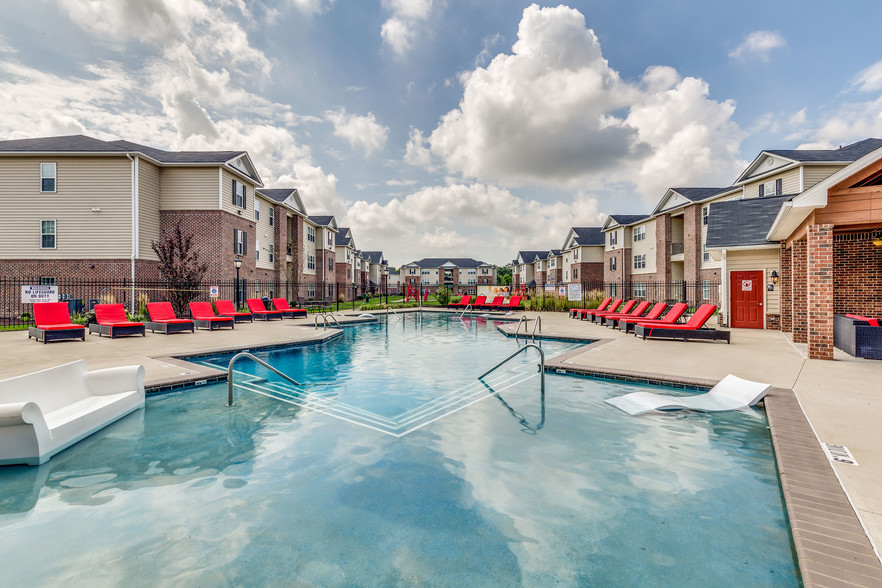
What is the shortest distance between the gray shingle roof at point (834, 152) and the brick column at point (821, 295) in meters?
16.5

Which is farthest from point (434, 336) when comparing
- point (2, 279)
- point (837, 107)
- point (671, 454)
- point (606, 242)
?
point (606, 242)

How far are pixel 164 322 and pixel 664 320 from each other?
688 inches

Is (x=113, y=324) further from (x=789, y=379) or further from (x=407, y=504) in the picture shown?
(x=789, y=379)

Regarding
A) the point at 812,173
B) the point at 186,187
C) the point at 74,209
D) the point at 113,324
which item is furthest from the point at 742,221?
the point at 74,209

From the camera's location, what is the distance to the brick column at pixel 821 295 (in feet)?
27.1

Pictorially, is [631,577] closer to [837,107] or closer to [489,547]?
[489,547]

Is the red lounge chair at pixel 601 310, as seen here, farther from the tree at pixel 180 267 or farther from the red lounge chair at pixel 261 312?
the tree at pixel 180 267

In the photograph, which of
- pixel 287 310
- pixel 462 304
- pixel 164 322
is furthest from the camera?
pixel 462 304

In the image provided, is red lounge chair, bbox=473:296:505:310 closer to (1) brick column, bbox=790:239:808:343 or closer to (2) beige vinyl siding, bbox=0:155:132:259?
(1) brick column, bbox=790:239:808:343

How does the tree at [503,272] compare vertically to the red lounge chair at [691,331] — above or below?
above

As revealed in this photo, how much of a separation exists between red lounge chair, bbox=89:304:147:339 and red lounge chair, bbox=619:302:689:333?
16995 millimetres

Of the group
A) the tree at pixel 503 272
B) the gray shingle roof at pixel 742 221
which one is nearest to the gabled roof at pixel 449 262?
the tree at pixel 503 272

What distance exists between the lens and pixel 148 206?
65.9ft

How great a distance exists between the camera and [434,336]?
15.0 metres
